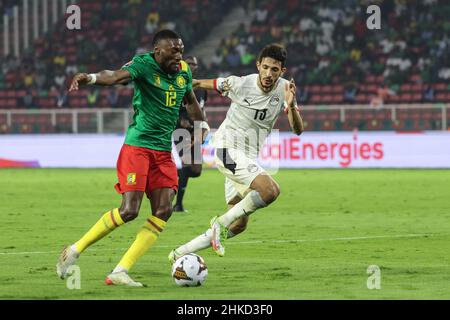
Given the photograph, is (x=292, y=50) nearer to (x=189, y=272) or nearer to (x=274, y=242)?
(x=274, y=242)

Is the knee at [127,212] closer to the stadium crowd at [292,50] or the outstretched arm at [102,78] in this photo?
the outstretched arm at [102,78]

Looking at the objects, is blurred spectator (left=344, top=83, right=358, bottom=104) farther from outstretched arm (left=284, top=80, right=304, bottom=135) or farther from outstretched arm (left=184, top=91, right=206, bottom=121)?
outstretched arm (left=184, top=91, right=206, bottom=121)

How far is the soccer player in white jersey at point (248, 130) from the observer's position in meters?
10.3

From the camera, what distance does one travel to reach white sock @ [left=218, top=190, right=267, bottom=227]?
1026 centimetres

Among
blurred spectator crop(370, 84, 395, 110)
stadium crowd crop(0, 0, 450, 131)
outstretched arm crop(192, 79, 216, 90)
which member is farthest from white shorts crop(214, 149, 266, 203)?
blurred spectator crop(370, 84, 395, 110)

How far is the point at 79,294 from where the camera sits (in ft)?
27.7

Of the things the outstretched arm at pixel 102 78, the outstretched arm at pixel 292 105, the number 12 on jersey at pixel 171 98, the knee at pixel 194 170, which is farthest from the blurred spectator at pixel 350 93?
the outstretched arm at pixel 102 78

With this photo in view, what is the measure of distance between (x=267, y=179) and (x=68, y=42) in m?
30.0

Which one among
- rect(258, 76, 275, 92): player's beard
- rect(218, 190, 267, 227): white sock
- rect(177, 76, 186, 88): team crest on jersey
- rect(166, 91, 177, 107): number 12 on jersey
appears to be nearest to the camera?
rect(166, 91, 177, 107): number 12 on jersey

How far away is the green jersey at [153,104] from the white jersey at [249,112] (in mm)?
1301

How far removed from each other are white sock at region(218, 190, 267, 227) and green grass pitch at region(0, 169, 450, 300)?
0.48 m

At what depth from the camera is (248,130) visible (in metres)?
11.0

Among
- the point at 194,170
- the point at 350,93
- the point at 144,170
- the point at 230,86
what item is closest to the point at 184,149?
the point at 194,170
